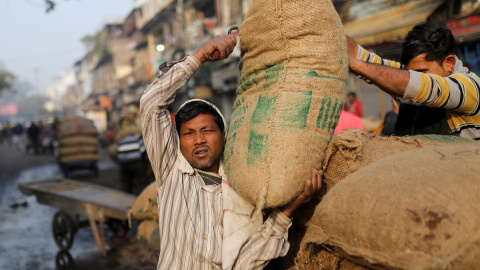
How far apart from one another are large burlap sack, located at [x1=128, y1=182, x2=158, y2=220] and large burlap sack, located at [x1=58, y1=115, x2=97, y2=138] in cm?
1018

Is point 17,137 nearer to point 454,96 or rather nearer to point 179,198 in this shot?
point 179,198

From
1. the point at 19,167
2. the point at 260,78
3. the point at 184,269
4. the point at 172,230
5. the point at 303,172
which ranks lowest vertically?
the point at 19,167

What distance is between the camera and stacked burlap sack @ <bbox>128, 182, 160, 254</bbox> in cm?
339

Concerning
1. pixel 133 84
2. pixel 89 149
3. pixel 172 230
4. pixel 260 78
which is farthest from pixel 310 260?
pixel 133 84

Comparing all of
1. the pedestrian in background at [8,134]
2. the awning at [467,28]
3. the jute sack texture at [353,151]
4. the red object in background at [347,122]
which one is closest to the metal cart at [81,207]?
the red object in background at [347,122]

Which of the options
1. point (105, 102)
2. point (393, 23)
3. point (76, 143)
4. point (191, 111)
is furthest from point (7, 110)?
point (191, 111)

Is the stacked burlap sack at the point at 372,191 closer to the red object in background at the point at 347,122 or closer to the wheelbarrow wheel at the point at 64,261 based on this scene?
the red object in background at the point at 347,122

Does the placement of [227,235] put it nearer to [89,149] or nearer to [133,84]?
[89,149]

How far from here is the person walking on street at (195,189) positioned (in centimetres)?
173

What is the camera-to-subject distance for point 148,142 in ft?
6.45

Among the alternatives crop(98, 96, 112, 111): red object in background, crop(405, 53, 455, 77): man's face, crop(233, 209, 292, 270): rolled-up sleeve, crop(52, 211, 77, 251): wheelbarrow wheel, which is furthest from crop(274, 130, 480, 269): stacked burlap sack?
crop(98, 96, 112, 111): red object in background

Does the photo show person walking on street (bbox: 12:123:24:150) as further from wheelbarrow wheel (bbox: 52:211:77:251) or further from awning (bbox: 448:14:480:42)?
awning (bbox: 448:14:480:42)

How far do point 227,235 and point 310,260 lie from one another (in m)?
0.36

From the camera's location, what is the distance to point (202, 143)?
2068 mm
